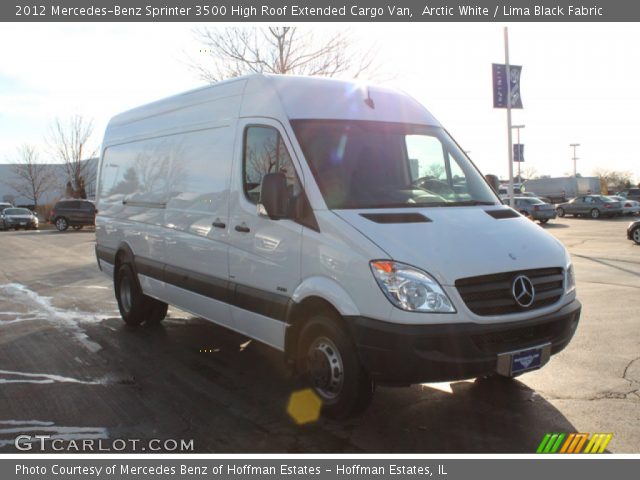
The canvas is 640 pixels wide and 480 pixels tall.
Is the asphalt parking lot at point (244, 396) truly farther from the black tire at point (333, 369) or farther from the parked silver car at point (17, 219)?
the parked silver car at point (17, 219)

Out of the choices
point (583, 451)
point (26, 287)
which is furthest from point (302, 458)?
point (26, 287)

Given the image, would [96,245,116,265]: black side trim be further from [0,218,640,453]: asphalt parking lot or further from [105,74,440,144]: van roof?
[105,74,440,144]: van roof

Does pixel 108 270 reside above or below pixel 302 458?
above

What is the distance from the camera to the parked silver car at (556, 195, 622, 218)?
1388 inches

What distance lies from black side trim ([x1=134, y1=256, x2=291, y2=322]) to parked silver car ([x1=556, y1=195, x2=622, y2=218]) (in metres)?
34.7

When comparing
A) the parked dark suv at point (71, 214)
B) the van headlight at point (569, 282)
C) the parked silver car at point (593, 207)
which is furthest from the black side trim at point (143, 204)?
the parked silver car at point (593, 207)

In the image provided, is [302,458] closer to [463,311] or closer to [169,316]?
[463,311]

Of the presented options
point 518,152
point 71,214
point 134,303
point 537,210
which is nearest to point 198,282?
point 134,303

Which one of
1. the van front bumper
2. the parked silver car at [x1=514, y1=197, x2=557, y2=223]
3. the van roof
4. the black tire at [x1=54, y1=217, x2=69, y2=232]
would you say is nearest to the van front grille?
the van front bumper

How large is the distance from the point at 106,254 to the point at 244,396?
4419mm

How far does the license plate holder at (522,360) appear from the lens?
3.86 metres

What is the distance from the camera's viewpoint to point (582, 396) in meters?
4.75

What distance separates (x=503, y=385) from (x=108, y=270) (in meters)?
5.76
